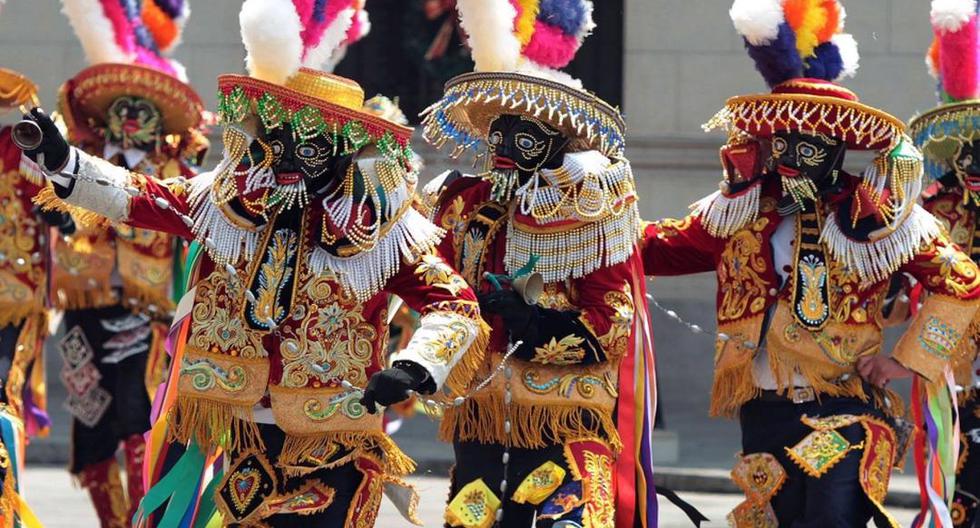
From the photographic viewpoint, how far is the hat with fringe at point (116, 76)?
9.81 m

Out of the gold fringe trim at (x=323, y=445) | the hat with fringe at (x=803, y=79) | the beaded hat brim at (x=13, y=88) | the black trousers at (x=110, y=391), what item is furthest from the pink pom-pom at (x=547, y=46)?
the black trousers at (x=110, y=391)

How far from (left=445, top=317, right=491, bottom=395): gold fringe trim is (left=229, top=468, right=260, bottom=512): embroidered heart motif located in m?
0.62

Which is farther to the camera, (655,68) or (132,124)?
(655,68)

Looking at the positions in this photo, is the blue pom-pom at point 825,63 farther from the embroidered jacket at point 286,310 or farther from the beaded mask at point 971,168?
the embroidered jacket at point 286,310

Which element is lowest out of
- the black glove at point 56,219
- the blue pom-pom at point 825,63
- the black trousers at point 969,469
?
the black trousers at point 969,469

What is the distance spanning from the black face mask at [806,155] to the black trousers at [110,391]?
10.7 feet

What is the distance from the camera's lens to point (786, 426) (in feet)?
25.7

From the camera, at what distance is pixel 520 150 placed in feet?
24.1

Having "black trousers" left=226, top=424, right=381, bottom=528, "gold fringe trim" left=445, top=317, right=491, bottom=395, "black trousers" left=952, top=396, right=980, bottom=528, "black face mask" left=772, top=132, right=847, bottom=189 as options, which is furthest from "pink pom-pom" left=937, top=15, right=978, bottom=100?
"black trousers" left=226, top=424, right=381, bottom=528

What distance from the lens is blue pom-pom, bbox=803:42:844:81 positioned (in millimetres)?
7969

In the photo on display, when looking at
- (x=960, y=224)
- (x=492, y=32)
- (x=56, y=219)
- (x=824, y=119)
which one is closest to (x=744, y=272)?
(x=824, y=119)

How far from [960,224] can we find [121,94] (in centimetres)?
355

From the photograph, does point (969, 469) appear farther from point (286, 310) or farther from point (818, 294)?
point (286, 310)

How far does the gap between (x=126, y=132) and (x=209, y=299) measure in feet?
10.6
